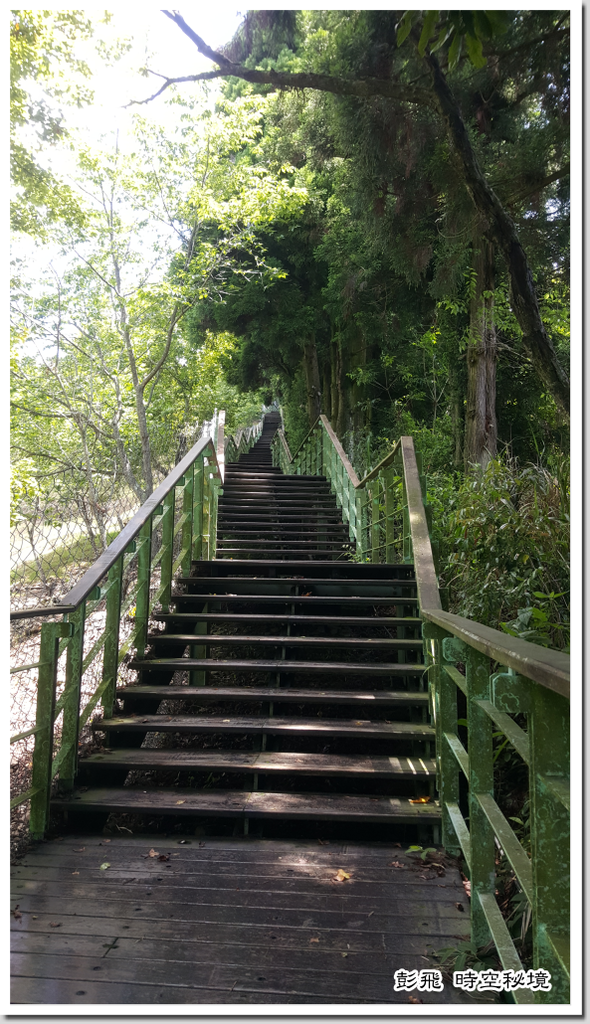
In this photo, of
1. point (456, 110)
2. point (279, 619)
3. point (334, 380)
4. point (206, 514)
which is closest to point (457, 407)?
point (206, 514)

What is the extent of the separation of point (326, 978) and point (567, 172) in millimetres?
5349

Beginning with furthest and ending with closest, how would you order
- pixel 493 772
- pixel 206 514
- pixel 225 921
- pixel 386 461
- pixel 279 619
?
pixel 206 514 < pixel 386 461 < pixel 279 619 < pixel 493 772 < pixel 225 921

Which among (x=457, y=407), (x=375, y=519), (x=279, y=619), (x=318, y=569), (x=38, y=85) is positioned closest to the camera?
(x=279, y=619)

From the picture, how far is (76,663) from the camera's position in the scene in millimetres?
2963

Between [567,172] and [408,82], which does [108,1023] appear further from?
[408,82]

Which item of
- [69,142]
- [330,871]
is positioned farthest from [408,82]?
[69,142]

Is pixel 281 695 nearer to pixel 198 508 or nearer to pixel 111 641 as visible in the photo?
pixel 111 641

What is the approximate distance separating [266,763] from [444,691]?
974 mm

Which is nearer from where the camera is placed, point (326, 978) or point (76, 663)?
point (326, 978)

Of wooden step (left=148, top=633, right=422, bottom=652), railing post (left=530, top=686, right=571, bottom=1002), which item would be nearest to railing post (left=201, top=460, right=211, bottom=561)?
wooden step (left=148, top=633, right=422, bottom=652)

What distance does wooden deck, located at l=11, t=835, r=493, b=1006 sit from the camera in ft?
5.52

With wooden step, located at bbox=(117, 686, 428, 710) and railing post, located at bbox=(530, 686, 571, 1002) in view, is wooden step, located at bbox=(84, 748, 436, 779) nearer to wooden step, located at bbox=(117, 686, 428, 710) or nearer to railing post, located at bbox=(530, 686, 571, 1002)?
wooden step, located at bbox=(117, 686, 428, 710)

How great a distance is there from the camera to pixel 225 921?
200cm

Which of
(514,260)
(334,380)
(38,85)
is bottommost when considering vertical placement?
(514,260)
